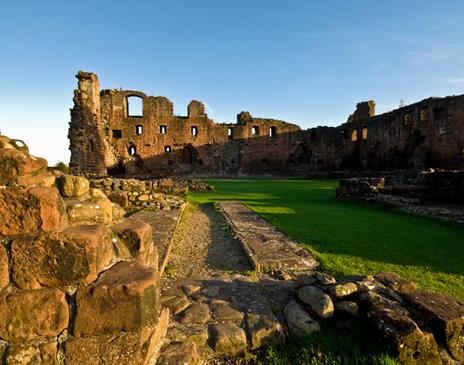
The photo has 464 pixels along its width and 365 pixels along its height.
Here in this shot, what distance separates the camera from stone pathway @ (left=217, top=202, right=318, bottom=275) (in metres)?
4.02

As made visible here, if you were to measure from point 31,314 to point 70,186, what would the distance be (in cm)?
95

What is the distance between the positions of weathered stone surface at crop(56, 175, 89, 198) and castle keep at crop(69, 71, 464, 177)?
21.0 meters

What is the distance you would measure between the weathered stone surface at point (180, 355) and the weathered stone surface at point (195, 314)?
34cm

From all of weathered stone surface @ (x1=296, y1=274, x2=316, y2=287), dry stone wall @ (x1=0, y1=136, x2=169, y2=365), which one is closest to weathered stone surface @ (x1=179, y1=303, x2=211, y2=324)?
dry stone wall @ (x1=0, y1=136, x2=169, y2=365)

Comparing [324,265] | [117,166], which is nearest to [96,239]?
[324,265]

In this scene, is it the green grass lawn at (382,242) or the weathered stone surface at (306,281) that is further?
the green grass lawn at (382,242)

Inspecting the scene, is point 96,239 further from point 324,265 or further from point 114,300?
point 324,265

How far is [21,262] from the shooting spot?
1667 millimetres

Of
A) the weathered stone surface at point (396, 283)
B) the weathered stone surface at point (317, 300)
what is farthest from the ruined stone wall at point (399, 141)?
the weathered stone surface at point (317, 300)

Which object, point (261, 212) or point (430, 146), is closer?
point (261, 212)

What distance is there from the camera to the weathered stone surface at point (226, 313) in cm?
245

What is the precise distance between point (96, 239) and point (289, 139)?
106 ft

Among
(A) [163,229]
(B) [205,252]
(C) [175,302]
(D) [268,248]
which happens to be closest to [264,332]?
(C) [175,302]

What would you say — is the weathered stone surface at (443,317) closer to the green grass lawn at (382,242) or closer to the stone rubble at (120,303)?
the stone rubble at (120,303)
